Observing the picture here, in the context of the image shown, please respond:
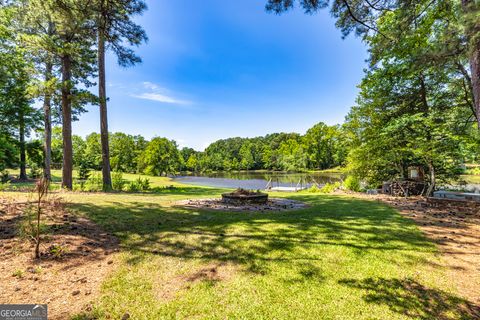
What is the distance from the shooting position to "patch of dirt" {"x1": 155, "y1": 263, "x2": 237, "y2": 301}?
2641 mm

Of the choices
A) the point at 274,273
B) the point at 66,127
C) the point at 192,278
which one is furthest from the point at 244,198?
the point at 66,127

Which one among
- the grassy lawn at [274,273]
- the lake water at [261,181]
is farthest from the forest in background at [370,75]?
the lake water at [261,181]

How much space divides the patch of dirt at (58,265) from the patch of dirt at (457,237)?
4550 millimetres

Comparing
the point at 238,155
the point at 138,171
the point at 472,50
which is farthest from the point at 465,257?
the point at 238,155

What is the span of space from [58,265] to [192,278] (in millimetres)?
1908

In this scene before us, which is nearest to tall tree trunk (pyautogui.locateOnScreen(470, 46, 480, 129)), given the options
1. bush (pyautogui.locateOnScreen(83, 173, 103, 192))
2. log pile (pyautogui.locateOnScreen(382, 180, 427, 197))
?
log pile (pyautogui.locateOnScreen(382, 180, 427, 197))

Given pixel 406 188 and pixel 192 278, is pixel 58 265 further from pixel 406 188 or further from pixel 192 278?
pixel 406 188

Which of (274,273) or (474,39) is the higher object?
(474,39)

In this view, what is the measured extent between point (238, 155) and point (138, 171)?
4449 cm

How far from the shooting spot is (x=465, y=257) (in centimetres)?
355

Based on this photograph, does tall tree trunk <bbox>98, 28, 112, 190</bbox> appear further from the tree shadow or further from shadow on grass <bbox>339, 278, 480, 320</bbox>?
shadow on grass <bbox>339, 278, 480, 320</bbox>

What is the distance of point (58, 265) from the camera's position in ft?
10.1

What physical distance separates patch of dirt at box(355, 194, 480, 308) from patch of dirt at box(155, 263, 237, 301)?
2882mm

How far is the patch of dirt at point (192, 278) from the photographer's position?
8.66 feet
